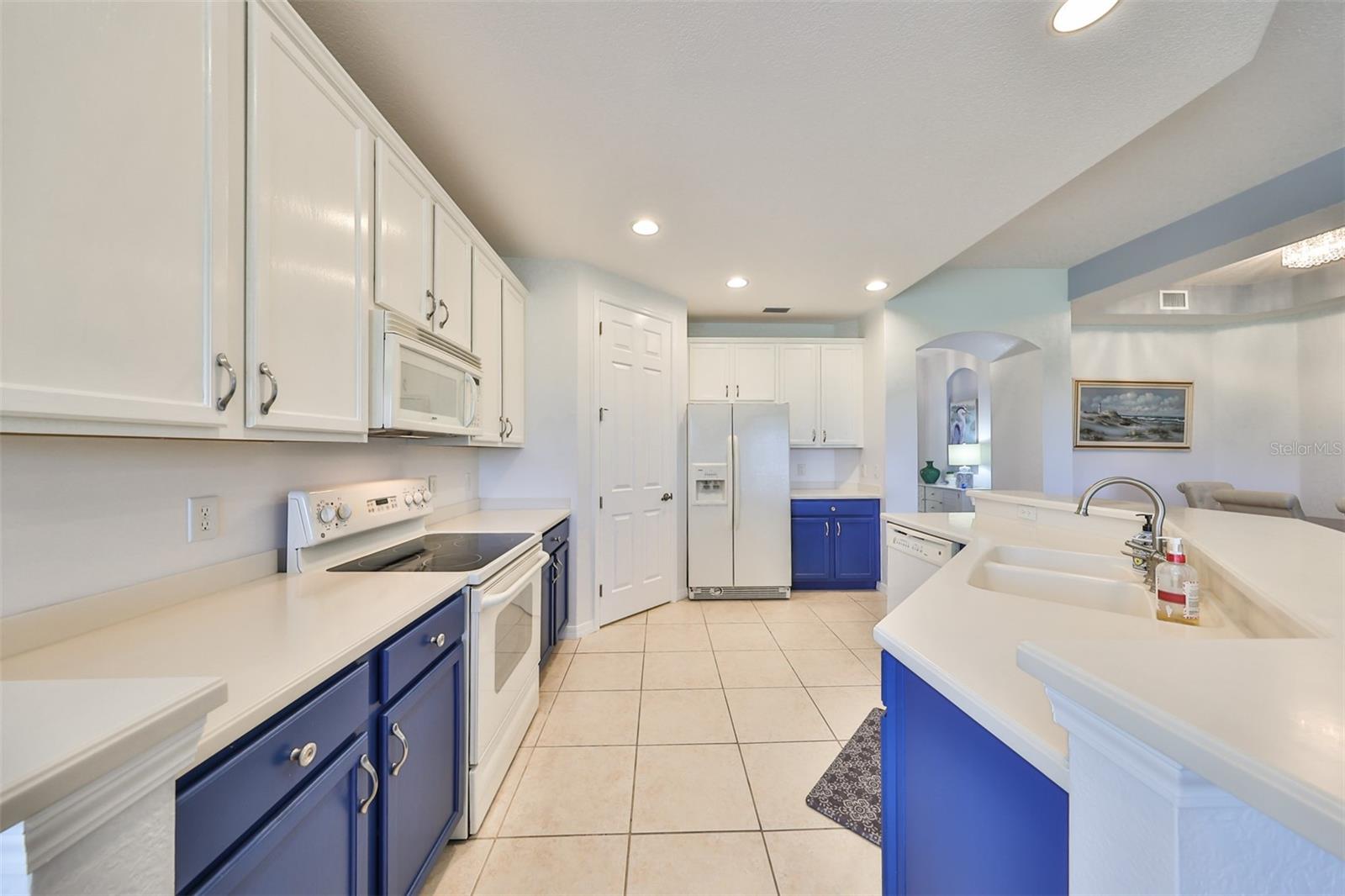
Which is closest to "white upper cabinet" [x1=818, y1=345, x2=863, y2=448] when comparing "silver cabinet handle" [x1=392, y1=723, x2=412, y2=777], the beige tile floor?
the beige tile floor

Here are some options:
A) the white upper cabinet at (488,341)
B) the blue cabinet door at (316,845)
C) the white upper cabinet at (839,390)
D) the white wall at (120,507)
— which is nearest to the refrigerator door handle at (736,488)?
the white upper cabinet at (839,390)

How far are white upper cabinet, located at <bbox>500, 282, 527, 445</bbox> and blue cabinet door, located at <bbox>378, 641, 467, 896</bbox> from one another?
1558mm

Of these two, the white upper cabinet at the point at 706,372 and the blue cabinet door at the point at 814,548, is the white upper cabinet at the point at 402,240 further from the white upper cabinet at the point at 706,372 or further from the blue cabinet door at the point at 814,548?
the blue cabinet door at the point at 814,548

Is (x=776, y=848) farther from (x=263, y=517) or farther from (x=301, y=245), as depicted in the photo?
(x=301, y=245)

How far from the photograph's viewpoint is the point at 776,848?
59.2 inches

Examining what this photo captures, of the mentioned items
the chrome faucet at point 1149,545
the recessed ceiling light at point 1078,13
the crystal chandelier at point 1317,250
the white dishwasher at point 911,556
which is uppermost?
the recessed ceiling light at point 1078,13

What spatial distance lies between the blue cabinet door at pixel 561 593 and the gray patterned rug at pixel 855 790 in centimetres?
157

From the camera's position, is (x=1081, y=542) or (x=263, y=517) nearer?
(x=263, y=517)

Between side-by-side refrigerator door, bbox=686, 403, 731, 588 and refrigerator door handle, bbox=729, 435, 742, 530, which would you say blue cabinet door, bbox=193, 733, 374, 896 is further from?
refrigerator door handle, bbox=729, 435, 742, 530

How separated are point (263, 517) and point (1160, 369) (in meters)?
7.58

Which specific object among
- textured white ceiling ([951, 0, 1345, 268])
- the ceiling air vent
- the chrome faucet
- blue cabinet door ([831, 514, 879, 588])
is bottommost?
blue cabinet door ([831, 514, 879, 588])

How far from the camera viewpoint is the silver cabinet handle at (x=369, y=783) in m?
1.02

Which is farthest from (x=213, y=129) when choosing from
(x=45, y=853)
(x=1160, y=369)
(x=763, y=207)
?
(x=1160, y=369)

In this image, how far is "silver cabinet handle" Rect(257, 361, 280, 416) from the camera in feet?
3.48
